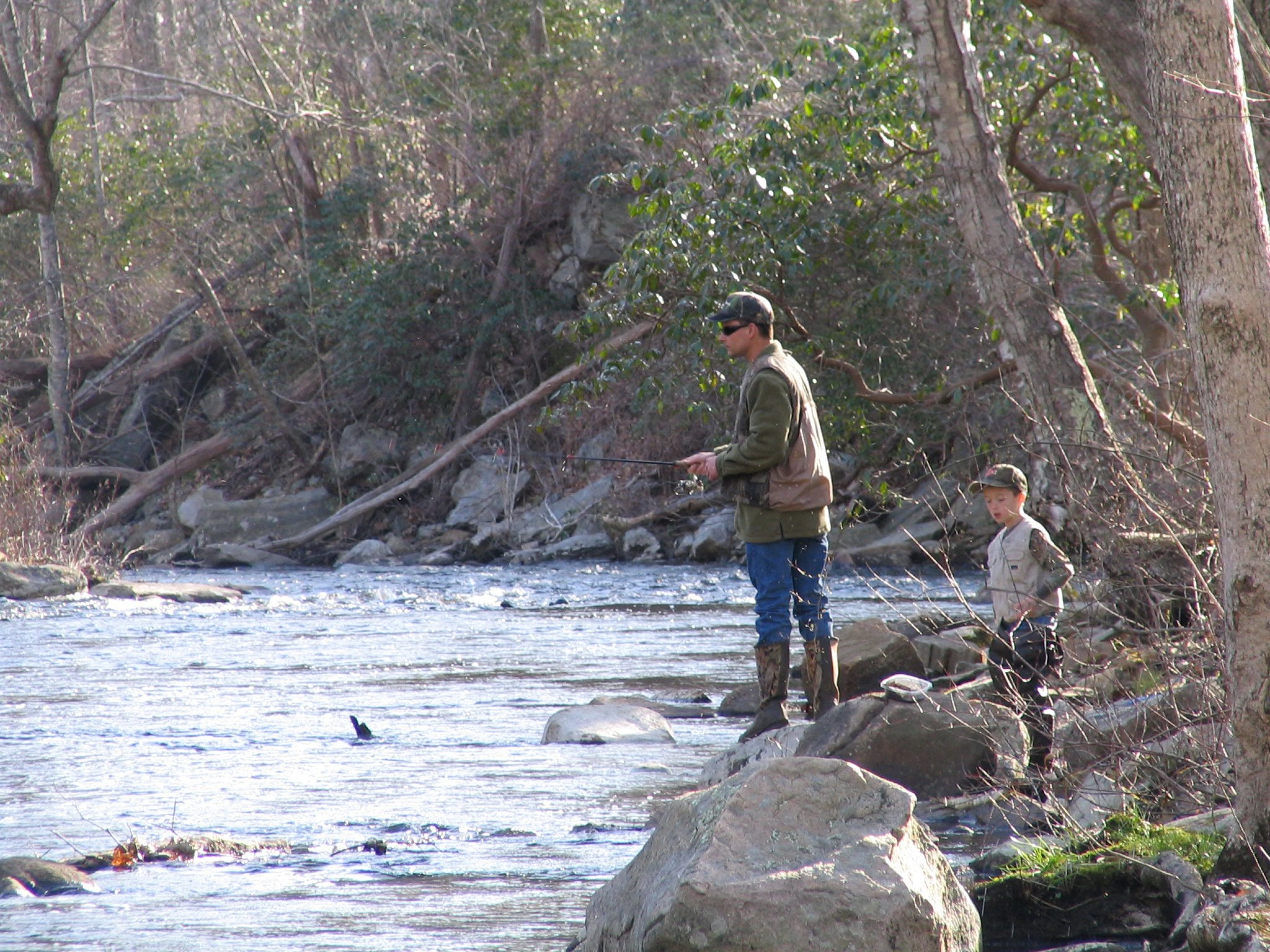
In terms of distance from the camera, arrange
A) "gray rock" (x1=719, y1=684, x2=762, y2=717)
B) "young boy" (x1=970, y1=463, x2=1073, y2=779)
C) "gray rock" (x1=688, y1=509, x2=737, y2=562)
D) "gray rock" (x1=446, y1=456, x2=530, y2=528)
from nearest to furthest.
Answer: "young boy" (x1=970, y1=463, x2=1073, y2=779)
"gray rock" (x1=719, y1=684, x2=762, y2=717)
"gray rock" (x1=688, y1=509, x2=737, y2=562)
"gray rock" (x1=446, y1=456, x2=530, y2=528)

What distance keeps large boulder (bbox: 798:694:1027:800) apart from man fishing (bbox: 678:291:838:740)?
0.44 m

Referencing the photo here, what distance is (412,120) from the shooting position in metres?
25.3

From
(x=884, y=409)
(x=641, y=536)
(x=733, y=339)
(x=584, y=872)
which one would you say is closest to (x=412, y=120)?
(x=641, y=536)

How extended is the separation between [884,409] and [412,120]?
12.2 meters

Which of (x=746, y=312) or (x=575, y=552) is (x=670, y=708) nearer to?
(x=746, y=312)

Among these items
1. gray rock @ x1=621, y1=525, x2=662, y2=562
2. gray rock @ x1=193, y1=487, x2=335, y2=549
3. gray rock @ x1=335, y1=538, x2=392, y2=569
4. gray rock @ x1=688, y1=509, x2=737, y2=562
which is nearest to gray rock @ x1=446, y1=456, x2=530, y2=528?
gray rock @ x1=335, y1=538, x2=392, y2=569

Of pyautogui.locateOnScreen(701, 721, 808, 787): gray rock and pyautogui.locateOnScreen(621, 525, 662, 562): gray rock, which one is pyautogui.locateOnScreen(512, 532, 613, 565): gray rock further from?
pyautogui.locateOnScreen(701, 721, 808, 787): gray rock

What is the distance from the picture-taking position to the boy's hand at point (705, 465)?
675cm

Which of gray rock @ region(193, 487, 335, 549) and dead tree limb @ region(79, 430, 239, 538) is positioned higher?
dead tree limb @ region(79, 430, 239, 538)

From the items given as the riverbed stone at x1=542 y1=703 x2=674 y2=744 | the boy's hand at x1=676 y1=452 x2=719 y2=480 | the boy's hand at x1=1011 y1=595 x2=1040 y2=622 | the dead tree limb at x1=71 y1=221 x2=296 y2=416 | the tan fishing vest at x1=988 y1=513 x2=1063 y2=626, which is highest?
the dead tree limb at x1=71 y1=221 x2=296 y2=416

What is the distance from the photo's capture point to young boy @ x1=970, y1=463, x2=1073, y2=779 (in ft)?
19.6

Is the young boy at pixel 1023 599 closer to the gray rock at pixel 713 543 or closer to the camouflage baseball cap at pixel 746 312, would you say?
the camouflage baseball cap at pixel 746 312

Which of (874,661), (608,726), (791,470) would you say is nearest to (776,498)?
(791,470)

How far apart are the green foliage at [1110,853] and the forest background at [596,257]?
0.52m
